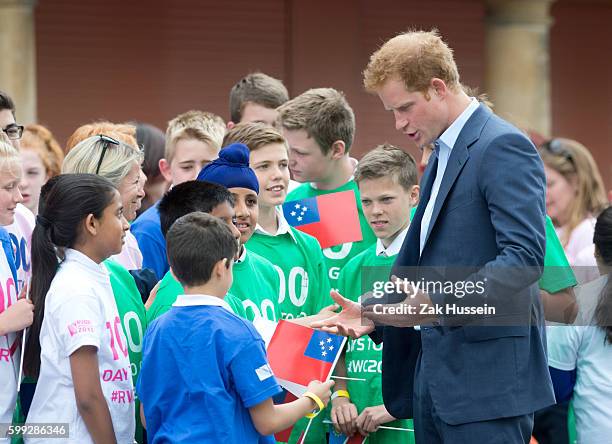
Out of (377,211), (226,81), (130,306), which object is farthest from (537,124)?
(130,306)

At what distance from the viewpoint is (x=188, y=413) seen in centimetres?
333

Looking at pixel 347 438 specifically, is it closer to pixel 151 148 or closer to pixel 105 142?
pixel 105 142

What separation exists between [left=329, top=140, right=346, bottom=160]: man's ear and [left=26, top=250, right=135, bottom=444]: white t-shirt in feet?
5.16

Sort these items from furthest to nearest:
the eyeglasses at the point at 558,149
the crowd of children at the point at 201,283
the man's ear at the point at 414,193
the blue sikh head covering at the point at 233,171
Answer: the eyeglasses at the point at 558,149, the man's ear at the point at 414,193, the blue sikh head covering at the point at 233,171, the crowd of children at the point at 201,283

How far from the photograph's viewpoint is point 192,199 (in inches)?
153

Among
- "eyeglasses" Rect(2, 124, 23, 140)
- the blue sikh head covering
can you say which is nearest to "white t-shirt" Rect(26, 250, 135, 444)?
the blue sikh head covering

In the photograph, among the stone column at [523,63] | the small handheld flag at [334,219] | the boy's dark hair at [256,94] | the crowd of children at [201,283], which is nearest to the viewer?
the crowd of children at [201,283]

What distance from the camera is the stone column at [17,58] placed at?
9984 mm

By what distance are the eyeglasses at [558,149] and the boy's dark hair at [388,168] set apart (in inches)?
64.9

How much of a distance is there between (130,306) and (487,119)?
52.8 inches

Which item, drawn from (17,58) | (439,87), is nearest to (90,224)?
(439,87)

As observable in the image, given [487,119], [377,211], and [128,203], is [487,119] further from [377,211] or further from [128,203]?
[128,203]

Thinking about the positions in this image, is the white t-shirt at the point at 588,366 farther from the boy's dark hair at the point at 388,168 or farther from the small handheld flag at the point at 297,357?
the small handheld flag at the point at 297,357

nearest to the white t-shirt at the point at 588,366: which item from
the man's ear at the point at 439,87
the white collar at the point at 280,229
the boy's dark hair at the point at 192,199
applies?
the white collar at the point at 280,229
